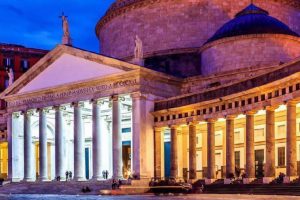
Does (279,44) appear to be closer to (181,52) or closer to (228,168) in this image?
(181,52)

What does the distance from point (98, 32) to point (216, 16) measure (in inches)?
589

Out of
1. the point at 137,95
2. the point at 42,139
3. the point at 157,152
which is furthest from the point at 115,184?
the point at 42,139

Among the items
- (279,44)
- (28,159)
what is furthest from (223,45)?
(28,159)

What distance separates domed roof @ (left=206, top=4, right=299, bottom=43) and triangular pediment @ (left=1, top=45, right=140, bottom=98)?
28.1 ft

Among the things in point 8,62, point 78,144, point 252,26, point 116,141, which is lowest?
point 78,144

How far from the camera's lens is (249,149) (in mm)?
37031

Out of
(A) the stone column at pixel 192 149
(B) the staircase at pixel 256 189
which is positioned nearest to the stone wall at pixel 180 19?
(A) the stone column at pixel 192 149

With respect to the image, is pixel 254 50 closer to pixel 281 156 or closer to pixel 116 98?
pixel 281 156

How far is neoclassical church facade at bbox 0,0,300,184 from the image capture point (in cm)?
4050

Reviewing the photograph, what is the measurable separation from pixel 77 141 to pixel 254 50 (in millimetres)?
15490

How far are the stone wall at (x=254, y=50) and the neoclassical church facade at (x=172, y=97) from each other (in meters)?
0.08

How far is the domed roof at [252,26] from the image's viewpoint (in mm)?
47375

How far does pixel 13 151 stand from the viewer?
53.2 meters

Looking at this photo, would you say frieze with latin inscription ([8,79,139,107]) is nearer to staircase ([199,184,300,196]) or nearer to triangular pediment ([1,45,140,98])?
triangular pediment ([1,45,140,98])
